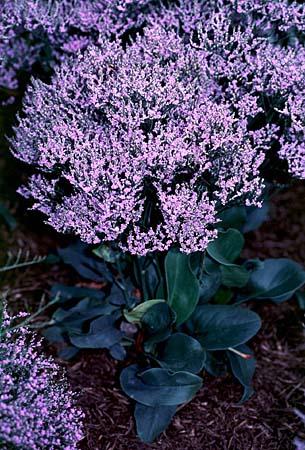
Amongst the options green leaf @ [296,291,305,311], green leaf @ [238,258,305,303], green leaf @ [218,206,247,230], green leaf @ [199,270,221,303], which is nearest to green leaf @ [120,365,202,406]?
green leaf @ [199,270,221,303]

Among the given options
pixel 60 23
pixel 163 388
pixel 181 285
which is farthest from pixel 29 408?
pixel 60 23

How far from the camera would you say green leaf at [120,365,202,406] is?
3.47 meters

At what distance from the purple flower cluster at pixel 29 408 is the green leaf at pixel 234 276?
1171 mm

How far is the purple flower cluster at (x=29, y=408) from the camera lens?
108 inches

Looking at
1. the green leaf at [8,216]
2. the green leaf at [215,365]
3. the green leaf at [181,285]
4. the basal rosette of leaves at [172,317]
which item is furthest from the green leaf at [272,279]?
the green leaf at [8,216]

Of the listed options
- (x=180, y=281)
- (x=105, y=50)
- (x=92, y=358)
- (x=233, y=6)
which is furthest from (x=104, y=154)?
(x=92, y=358)

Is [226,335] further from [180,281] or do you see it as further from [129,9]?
[129,9]

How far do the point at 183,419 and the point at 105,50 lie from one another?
196cm

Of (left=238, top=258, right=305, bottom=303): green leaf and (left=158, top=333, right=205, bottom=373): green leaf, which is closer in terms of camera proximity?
(left=158, top=333, right=205, bottom=373): green leaf

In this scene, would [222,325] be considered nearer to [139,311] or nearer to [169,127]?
[139,311]

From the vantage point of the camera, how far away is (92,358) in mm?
4164

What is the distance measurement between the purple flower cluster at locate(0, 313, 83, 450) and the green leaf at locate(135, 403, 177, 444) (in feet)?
1.52

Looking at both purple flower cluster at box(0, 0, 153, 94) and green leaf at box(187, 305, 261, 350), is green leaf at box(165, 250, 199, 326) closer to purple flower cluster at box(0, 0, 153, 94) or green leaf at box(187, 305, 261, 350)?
green leaf at box(187, 305, 261, 350)

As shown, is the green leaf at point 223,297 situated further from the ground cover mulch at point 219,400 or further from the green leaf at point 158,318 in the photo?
the green leaf at point 158,318
